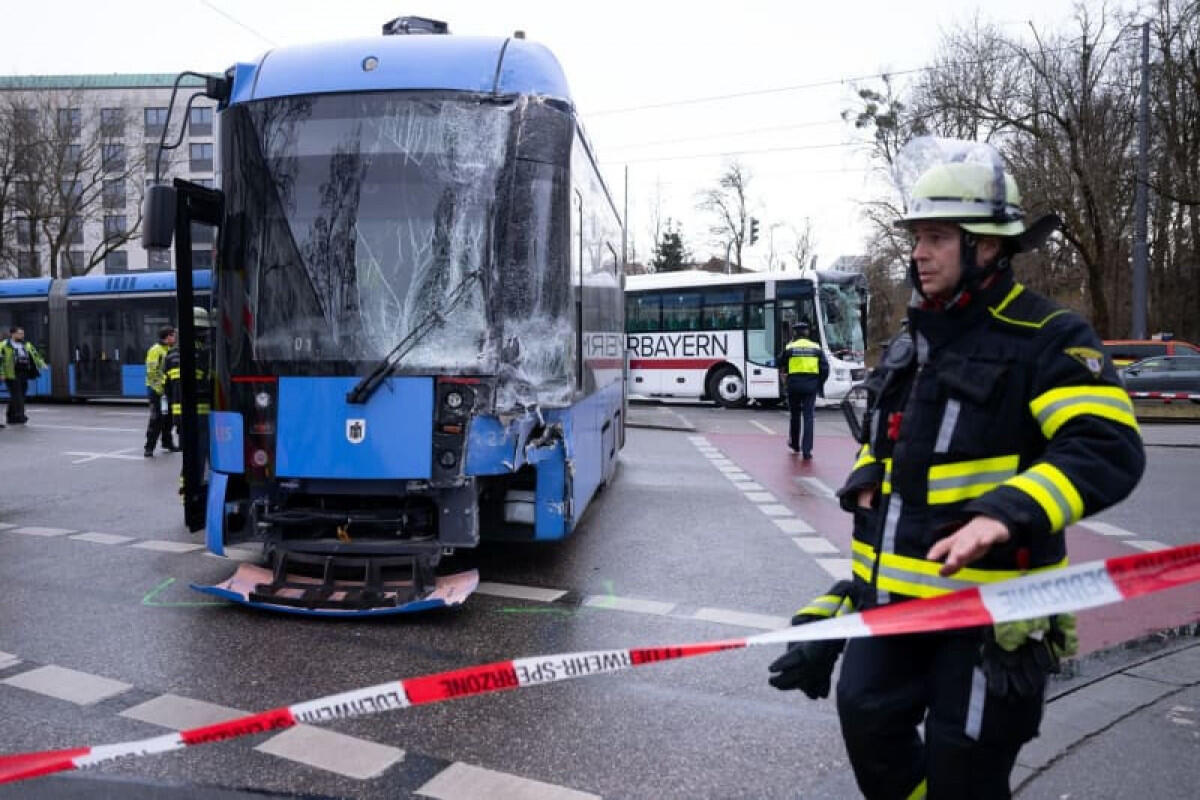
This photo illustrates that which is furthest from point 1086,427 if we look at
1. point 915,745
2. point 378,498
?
point 378,498

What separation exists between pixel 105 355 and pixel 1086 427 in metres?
25.9

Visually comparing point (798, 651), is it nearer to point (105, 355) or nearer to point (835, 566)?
point (835, 566)

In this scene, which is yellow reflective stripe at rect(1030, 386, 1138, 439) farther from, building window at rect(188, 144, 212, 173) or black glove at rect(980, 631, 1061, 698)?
building window at rect(188, 144, 212, 173)

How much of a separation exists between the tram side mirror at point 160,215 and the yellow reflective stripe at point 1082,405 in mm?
4836

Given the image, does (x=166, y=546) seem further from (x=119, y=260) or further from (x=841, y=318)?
(x=119, y=260)

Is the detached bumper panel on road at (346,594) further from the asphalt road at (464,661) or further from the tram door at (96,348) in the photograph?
the tram door at (96,348)

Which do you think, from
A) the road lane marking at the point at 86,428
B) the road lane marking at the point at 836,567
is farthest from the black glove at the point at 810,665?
the road lane marking at the point at 86,428

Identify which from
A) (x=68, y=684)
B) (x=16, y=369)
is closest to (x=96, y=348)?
(x=16, y=369)

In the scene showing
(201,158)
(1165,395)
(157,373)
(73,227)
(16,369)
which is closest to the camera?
(157,373)

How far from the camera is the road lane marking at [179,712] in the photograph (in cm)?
406

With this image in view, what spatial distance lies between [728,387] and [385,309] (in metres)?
19.5

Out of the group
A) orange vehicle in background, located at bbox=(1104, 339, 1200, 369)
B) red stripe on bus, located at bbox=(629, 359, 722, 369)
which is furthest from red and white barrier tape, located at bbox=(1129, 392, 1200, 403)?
red stripe on bus, located at bbox=(629, 359, 722, 369)

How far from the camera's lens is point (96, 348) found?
2438 centimetres

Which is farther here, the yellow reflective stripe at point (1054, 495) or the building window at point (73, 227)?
the building window at point (73, 227)
